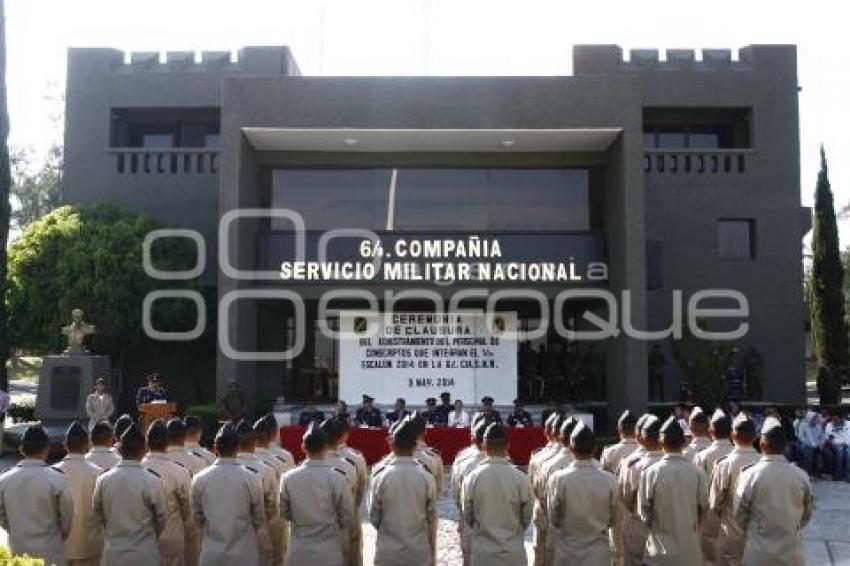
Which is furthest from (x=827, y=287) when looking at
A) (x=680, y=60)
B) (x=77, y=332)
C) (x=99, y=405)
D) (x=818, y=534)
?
(x=99, y=405)

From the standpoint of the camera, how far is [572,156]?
2144 centimetres

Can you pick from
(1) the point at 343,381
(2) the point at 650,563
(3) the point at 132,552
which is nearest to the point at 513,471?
(2) the point at 650,563

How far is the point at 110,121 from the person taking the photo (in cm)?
2414

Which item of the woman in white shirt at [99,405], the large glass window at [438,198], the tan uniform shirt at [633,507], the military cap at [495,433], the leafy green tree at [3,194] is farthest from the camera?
the large glass window at [438,198]

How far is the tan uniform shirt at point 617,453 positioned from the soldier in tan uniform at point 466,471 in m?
1.45

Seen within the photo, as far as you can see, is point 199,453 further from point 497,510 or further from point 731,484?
point 731,484

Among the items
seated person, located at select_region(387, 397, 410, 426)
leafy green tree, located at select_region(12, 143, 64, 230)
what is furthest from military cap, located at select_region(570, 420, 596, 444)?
leafy green tree, located at select_region(12, 143, 64, 230)

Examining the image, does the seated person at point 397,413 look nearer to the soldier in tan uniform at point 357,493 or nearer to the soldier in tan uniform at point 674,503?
the soldier in tan uniform at point 357,493

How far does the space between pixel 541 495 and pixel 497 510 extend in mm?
1305

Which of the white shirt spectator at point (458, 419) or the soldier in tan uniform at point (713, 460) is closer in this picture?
the soldier in tan uniform at point (713, 460)

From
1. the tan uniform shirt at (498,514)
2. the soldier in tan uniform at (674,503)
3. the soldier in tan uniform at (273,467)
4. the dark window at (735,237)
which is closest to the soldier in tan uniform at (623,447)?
the soldier in tan uniform at (674,503)

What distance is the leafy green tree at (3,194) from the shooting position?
19.9 metres

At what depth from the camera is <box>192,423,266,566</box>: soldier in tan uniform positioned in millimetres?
7125

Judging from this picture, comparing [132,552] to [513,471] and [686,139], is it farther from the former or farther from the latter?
[686,139]
